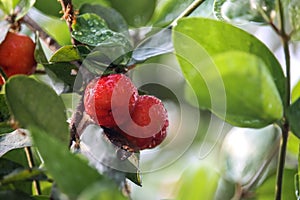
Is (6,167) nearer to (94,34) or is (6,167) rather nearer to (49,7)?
(94,34)

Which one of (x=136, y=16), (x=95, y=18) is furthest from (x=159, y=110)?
(x=136, y=16)

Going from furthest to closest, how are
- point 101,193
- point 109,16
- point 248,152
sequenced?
point 248,152 → point 109,16 → point 101,193

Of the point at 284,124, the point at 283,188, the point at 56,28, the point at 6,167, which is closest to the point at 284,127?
the point at 284,124

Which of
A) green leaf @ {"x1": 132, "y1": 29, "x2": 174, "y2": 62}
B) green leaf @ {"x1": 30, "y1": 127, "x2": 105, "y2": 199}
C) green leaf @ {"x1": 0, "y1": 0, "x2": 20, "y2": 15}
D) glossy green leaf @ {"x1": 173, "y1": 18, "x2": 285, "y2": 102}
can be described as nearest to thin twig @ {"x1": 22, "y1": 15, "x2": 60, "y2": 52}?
green leaf @ {"x1": 0, "y1": 0, "x2": 20, "y2": 15}

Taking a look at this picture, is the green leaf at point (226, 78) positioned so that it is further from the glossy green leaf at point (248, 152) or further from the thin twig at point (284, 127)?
the glossy green leaf at point (248, 152)

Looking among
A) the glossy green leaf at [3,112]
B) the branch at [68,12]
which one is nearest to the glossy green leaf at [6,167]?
the glossy green leaf at [3,112]

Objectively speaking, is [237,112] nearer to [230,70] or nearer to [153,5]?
[230,70]
